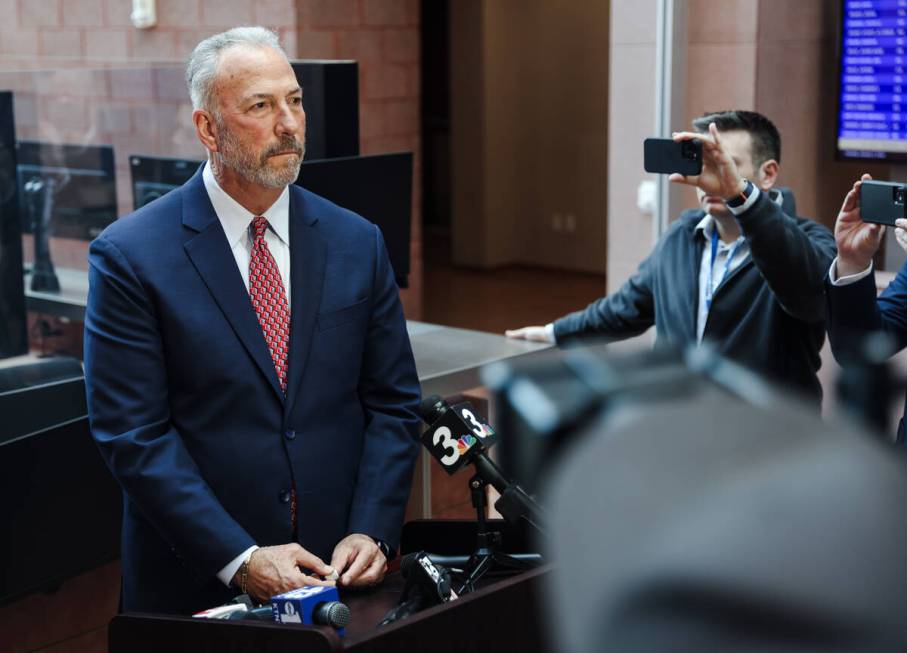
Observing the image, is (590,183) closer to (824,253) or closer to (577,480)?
(824,253)

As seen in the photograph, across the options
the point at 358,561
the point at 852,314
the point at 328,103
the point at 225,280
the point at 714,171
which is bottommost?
the point at 358,561

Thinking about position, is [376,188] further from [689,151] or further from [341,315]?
[341,315]

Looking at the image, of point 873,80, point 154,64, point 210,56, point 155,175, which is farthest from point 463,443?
point 154,64

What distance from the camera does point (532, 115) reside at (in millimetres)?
8383

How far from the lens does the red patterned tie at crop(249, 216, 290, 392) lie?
185 cm

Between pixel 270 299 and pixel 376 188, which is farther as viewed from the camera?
pixel 376 188

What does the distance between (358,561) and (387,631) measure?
0.37 meters

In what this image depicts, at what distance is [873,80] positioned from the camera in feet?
12.5

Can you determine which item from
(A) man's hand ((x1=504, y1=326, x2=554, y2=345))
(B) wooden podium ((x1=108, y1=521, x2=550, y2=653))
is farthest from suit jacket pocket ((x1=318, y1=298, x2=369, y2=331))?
(A) man's hand ((x1=504, y1=326, x2=554, y2=345))

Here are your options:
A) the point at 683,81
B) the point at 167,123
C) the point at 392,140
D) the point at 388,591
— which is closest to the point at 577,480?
the point at 388,591

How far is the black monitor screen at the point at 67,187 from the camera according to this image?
3855 mm

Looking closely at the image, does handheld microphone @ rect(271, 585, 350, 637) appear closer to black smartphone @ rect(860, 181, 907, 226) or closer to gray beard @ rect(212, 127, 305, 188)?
gray beard @ rect(212, 127, 305, 188)

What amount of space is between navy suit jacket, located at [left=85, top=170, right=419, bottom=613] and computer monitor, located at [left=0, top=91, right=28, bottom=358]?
1736 mm

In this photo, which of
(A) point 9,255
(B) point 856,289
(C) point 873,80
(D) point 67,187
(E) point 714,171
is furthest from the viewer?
(D) point 67,187
